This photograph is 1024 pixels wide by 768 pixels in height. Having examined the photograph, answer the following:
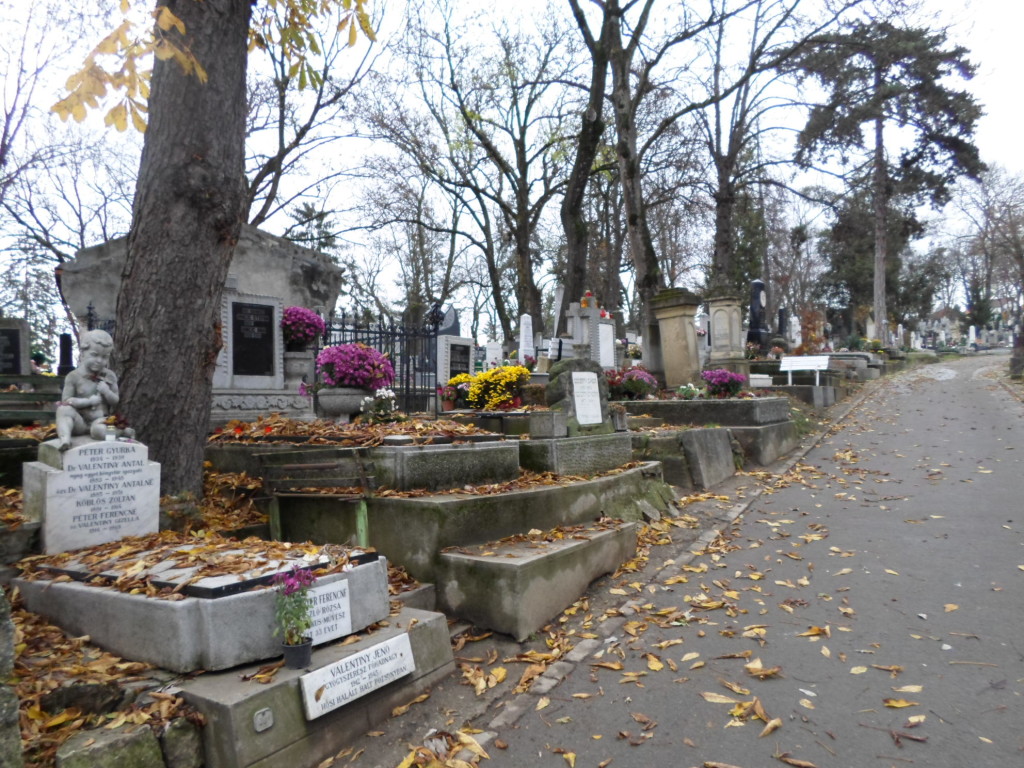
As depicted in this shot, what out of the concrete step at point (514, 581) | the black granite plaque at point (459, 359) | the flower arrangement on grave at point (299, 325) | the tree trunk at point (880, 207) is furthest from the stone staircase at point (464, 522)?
the tree trunk at point (880, 207)

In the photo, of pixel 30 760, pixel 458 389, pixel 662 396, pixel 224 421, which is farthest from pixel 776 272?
pixel 30 760

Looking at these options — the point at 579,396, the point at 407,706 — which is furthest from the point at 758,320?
the point at 407,706

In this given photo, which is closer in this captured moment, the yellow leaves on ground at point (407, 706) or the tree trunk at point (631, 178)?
the yellow leaves on ground at point (407, 706)

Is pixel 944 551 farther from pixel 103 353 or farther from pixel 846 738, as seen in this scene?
pixel 103 353

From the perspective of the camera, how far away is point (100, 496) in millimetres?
4184

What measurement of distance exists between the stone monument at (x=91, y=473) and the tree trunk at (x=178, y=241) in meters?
0.43

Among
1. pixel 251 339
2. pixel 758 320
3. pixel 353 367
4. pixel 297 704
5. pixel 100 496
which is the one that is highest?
pixel 758 320

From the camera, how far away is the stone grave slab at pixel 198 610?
3033 mm

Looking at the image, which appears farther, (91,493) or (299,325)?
(299,325)

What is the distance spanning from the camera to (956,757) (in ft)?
9.35

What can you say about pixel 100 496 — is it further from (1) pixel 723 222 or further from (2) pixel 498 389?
(1) pixel 723 222

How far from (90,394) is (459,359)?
39.6ft

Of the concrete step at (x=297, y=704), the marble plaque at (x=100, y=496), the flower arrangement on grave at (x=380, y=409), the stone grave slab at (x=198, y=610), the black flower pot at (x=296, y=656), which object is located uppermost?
the flower arrangement on grave at (x=380, y=409)

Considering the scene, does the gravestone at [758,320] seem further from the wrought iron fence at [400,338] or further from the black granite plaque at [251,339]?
the black granite plaque at [251,339]
